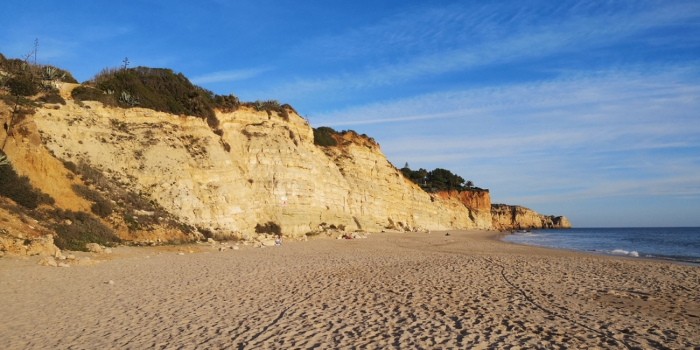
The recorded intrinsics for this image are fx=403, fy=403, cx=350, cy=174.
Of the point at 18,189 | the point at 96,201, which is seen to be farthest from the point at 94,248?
the point at 96,201

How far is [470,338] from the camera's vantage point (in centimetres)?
621

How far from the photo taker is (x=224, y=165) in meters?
25.7

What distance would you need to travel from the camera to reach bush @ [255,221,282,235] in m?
26.1

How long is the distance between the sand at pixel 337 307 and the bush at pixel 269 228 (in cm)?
1189

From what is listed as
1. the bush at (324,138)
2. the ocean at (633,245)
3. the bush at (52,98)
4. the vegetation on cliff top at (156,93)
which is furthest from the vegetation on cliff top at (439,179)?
the bush at (52,98)

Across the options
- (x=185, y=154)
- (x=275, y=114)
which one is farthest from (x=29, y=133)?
(x=275, y=114)

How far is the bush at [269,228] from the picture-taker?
26116 millimetres

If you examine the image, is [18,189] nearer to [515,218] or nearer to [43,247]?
[43,247]

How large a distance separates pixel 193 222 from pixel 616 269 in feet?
64.9

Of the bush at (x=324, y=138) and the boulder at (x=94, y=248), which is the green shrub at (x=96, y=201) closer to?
the boulder at (x=94, y=248)

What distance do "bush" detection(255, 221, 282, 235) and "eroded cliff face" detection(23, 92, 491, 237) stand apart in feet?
1.20

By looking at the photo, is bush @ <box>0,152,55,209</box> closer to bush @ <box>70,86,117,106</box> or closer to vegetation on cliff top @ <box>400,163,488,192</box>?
bush @ <box>70,86,117,106</box>

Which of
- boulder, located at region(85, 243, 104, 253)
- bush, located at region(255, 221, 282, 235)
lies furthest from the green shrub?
bush, located at region(255, 221, 282, 235)

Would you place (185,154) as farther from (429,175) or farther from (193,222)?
(429,175)
